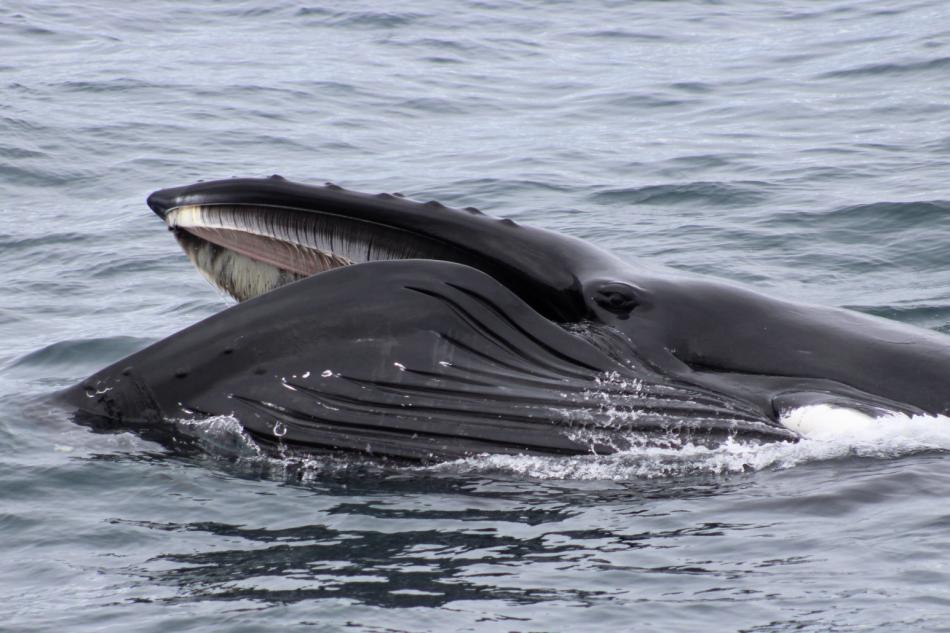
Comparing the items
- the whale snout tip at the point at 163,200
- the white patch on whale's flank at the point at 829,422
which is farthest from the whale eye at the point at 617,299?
the whale snout tip at the point at 163,200

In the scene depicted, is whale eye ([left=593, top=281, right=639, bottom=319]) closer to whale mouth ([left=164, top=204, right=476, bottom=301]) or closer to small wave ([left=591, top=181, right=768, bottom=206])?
whale mouth ([left=164, top=204, right=476, bottom=301])

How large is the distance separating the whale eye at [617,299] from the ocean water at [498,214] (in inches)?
35.1

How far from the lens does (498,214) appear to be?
743 inches

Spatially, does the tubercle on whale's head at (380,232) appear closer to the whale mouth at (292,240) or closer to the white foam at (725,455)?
the whale mouth at (292,240)

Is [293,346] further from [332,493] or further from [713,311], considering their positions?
[713,311]

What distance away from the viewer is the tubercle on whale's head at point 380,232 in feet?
31.8

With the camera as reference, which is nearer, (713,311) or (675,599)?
(675,599)

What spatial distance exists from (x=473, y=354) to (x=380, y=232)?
1.10m

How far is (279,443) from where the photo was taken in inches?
365

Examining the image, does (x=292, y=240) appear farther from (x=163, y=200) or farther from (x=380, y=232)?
(x=163, y=200)

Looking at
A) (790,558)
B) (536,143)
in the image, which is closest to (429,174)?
(536,143)

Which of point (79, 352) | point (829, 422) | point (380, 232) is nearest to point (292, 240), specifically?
point (380, 232)

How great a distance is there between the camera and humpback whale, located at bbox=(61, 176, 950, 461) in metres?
9.18

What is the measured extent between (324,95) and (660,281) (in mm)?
17799
